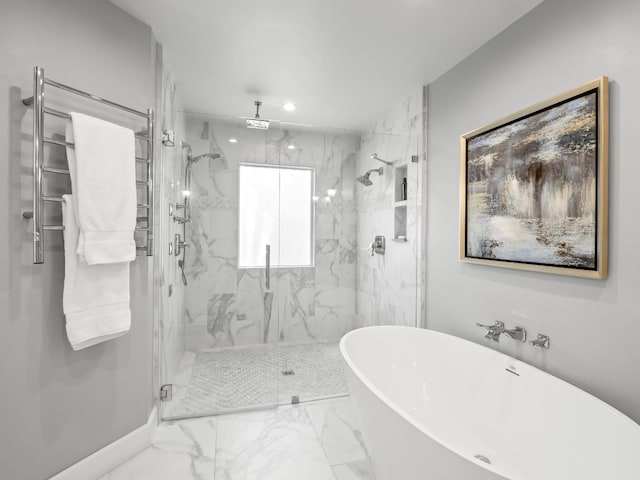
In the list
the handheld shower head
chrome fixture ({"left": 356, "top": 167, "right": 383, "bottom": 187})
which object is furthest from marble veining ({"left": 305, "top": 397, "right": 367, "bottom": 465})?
the handheld shower head

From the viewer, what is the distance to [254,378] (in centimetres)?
274

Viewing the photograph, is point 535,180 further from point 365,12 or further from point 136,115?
point 136,115

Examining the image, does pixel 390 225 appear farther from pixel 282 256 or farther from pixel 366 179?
pixel 282 256

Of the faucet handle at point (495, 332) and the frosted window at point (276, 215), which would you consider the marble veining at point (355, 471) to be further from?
the frosted window at point (276, 215)

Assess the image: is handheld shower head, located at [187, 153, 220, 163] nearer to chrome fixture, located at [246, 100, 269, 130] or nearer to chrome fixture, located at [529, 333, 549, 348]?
chrome fixture, located at [246, 100, 269, 130]

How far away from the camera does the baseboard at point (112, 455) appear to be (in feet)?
5.41

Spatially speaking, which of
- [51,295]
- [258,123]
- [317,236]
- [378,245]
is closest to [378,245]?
[378,245]

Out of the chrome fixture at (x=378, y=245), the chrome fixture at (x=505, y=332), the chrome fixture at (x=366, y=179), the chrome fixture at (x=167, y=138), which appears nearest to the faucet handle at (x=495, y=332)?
the chrome fixture at (x=505, y=332)

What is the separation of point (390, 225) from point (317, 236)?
712 millimetres

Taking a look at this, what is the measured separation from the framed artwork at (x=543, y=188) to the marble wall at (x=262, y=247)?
1.04 m

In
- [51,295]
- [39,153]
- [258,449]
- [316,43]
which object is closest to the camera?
[39,153]

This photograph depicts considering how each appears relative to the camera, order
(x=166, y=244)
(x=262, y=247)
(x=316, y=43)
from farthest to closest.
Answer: (x=262, y=247) < (x=166, y=244) < (x=316, y=43)

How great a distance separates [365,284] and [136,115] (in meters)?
2.17

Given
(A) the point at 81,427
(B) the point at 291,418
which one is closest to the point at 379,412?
(B) the point at 291,418
